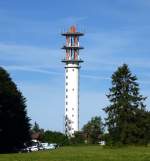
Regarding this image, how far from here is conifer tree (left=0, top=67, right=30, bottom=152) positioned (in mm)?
84700

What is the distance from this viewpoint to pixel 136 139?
340ft

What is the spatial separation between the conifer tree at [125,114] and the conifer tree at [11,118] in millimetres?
14260

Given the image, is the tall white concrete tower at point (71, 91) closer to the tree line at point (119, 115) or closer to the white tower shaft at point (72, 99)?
the white tower shaft at point (72, 99)

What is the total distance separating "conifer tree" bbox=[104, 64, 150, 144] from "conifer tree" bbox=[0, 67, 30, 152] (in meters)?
14.3

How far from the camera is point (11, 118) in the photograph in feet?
283

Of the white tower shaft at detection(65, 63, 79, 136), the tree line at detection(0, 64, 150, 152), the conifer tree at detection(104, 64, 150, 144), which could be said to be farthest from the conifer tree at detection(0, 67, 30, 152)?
the white tower shaft at detection(65, 63, 79, 136)

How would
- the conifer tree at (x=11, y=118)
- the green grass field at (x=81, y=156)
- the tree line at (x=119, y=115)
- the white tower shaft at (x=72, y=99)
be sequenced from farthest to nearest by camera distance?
the white tower shaft at (x=72, y=99) → the tree line at (x=119, y=115) → the conifer tree at (x=11, y=118) → the green grass field at (x=81, y=156)

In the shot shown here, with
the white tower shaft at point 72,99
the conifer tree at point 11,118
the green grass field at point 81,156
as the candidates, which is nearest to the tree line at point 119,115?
the conifer tree at point 11,118

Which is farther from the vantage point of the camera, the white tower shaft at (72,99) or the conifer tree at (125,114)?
the white tower shaft at (72,99)

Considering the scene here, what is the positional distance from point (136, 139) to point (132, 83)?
32.7 feet

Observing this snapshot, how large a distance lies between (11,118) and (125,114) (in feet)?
79.2

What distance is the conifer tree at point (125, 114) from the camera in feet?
337

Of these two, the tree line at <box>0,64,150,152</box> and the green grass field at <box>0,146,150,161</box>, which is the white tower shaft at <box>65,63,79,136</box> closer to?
the tree line at <box>0,64,150,152</box>

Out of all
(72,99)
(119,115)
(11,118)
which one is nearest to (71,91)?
(72,99)
